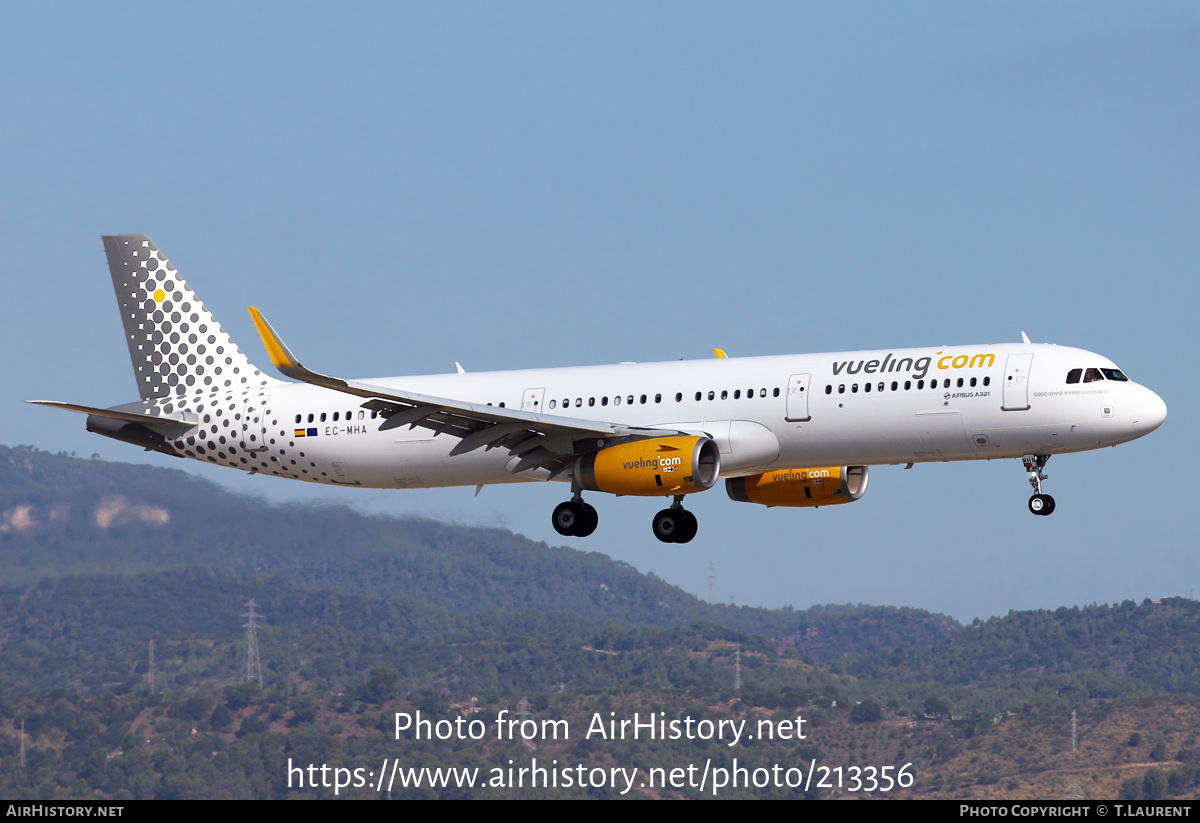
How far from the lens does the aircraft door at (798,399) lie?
134ft

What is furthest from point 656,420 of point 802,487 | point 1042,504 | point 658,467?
point 1042,504

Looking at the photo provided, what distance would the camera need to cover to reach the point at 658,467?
4062 centimetres

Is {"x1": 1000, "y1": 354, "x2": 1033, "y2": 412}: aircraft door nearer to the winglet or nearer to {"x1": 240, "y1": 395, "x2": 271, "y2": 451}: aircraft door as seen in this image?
the winglet

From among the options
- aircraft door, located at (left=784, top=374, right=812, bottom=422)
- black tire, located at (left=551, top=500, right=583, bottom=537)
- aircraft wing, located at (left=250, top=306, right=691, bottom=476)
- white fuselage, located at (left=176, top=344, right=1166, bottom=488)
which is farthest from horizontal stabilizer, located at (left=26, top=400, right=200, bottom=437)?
aircraft door, located at (left=784, top=374, right=812, bottom=422)

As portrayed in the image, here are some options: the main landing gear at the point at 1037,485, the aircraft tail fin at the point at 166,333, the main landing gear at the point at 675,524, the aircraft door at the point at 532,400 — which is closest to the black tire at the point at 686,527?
the main landing gear at the point at 675,524

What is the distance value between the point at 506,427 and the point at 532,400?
9.59 ft

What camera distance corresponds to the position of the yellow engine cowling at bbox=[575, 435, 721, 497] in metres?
40.5

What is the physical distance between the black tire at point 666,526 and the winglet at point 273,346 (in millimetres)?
12412

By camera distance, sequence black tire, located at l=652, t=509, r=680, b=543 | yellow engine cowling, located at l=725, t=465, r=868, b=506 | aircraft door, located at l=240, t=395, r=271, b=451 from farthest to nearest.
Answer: aircraft door, located at l=240, t=395, r=271, b=451 < yellow engine cowling, located at l=725, t=465, r=868, b=506 < black tire, located at l=652, t=509, r=680, b=543

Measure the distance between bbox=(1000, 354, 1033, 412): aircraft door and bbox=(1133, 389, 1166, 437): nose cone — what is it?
2646 millimetres

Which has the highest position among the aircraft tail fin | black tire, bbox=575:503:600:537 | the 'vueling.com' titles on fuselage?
the aircraft tail fin

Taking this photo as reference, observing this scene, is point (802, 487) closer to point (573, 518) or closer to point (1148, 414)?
point (573, 518)

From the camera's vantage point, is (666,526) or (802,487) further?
(802,487)

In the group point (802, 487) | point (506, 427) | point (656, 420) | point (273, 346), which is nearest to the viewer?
point (273, 346)
